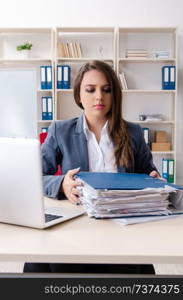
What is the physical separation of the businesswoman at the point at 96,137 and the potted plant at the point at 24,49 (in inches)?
122

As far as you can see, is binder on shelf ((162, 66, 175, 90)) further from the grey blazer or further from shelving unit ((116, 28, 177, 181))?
the grey blazer

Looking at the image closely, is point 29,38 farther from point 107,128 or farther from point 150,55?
point 107,128

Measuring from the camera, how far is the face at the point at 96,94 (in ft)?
5.35

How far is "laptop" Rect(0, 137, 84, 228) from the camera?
3.18 feet

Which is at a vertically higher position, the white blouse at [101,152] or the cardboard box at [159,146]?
the white blouse at [101,152]

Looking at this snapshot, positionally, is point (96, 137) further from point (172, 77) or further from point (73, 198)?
point (172, 77)

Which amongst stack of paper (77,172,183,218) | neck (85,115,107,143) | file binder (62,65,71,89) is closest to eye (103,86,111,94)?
neck (85,115,107,143)

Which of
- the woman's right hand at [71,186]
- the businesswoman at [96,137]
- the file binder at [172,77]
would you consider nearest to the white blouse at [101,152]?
the businesswoman at [96,137]

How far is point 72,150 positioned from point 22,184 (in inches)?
26.8

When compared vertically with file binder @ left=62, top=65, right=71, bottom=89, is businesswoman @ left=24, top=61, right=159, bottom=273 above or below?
below

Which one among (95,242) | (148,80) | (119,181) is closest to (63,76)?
(148,80)

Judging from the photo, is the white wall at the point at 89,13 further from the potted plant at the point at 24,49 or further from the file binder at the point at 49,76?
the file binder at the point at 49,76

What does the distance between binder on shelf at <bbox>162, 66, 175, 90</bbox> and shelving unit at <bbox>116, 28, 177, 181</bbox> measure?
0.15 meters

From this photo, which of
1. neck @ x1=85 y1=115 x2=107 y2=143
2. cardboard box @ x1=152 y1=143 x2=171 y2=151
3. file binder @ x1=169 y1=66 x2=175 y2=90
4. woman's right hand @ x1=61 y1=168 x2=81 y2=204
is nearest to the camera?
woman's right hand @ x1=61 y1=168 x2=81 y2=204
